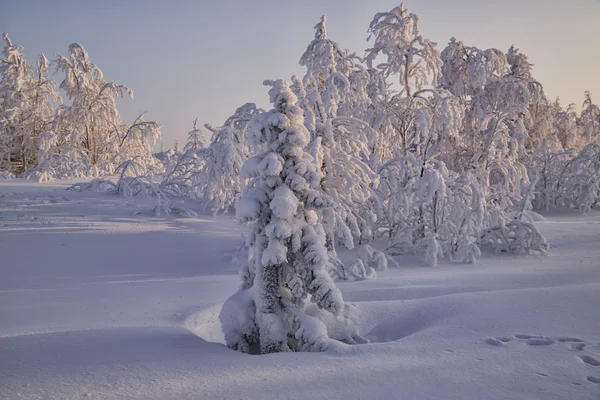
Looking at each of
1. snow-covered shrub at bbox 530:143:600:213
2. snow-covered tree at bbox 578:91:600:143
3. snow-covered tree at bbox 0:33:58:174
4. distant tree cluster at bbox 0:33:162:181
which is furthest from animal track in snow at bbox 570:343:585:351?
snow-covered tree at bbox 578:91:600:143

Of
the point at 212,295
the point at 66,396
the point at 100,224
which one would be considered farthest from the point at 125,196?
the point at 66,396

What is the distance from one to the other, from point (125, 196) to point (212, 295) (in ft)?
19.9

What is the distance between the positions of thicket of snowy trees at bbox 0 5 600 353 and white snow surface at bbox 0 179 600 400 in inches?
22.2

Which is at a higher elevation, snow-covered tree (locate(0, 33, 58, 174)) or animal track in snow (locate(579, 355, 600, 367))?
snow-covered tree (locate(0, 33, 58, 174))

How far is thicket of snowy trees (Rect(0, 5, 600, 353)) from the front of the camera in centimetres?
373

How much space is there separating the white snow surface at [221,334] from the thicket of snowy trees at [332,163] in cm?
56

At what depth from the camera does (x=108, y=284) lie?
5.16 meters

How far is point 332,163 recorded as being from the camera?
5590mm

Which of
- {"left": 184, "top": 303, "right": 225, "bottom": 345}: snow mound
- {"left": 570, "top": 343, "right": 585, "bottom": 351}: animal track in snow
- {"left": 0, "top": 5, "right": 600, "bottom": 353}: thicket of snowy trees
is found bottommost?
{"left": 184, "top": 303, "right": 225, "bottom": 345}: snow mound

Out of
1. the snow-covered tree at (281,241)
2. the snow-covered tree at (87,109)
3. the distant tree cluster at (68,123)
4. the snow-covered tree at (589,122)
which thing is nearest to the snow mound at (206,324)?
the snow-covered tree at (281,241)

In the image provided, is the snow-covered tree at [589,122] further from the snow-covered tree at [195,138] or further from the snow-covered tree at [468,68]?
the snow-covered tree at [195,138]

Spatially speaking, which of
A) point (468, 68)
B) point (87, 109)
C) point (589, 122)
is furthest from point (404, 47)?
point (589, 122)

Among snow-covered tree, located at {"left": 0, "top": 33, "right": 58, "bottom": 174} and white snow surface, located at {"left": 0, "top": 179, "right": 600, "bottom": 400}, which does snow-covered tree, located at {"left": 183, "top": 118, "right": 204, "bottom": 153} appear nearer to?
snow-covered tree, located at {"left": 0, "top": 33, "right": 58, "bottom": 174}

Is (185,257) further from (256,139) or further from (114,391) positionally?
(114,391)
